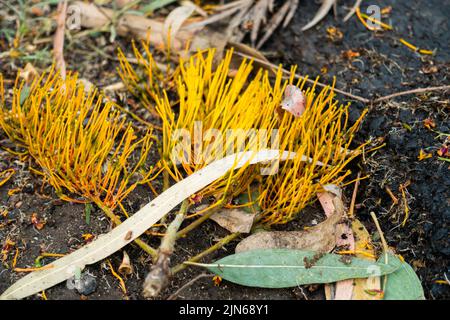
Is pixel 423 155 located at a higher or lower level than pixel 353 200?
higher

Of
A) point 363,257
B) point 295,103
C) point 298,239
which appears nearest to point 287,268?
point 298,239

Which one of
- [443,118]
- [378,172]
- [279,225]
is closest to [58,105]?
[279,225]

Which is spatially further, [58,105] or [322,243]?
[58,105]

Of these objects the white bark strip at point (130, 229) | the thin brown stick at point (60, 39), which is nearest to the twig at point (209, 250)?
the white bark strip at point (130, 229)

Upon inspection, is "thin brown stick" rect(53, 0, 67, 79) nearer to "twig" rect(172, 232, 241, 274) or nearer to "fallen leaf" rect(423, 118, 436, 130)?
"twig" rect(172, 232, 241, 274)

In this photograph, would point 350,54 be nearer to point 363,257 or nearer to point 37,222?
point 363,257

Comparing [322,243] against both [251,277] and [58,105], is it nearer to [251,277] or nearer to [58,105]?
[251,277]

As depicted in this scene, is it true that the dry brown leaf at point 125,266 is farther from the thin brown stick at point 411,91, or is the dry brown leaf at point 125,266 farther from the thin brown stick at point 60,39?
the thin brown stick at point 411,91
